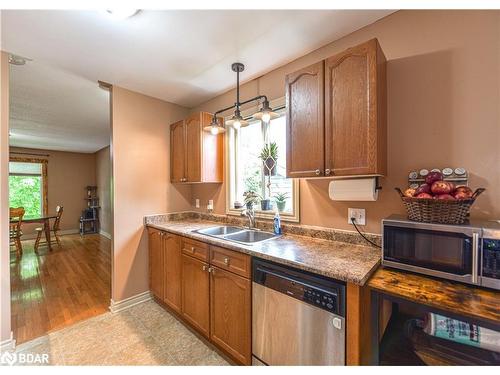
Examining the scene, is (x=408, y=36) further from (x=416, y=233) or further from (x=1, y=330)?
(x=1, y=330)

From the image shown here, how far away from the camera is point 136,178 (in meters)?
2.59

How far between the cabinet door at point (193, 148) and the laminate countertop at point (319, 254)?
87 cm

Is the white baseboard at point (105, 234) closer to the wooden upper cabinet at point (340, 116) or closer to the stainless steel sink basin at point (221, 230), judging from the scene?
the stainless steel sink basin at point (221, 230)

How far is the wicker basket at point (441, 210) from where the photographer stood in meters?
1.05

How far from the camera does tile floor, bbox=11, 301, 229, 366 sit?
5.61 feet

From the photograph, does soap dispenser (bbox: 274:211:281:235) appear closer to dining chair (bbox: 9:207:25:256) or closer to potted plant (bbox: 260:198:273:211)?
potted plant (bbox: 260:198:273:211)

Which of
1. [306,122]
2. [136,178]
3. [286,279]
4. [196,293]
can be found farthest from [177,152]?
[286,279]

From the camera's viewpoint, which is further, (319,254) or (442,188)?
(319,254)

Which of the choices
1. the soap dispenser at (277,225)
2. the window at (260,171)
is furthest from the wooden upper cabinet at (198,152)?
the soap dispenser at (277,225)

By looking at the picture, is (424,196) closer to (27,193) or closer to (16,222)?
(16,222)

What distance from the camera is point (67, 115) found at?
353 cm

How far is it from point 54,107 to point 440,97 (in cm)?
439

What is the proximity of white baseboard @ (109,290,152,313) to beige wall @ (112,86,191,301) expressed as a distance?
0.15ft

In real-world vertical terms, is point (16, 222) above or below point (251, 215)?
below
